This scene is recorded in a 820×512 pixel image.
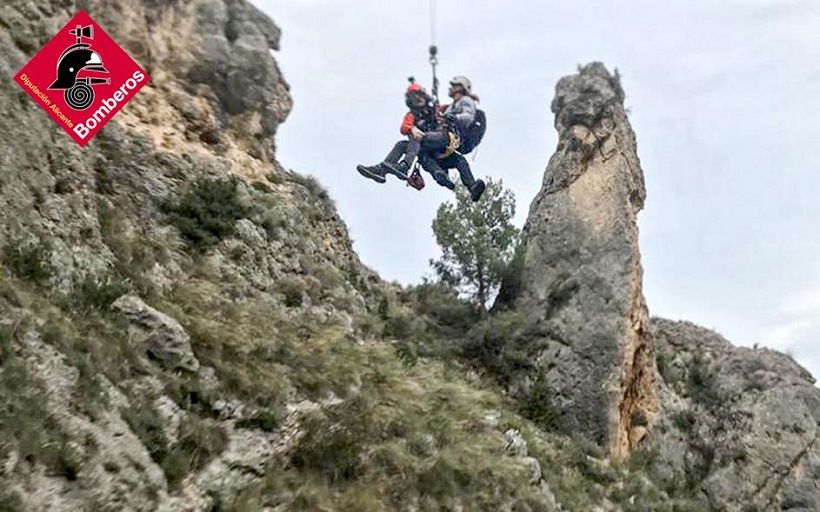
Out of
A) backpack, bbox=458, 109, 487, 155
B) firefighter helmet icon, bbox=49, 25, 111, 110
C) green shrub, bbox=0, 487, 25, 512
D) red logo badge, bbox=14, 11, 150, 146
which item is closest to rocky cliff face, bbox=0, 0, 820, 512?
green shrub, bbox=0, 487, 25, 512

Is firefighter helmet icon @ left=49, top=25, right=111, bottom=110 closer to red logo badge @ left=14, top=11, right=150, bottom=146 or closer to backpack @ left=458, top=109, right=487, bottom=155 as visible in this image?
red logo badge @ left=14, top=11, right=150, bottom=146

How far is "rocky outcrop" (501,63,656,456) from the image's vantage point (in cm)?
2641

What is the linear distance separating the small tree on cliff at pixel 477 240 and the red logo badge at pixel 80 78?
16.0m

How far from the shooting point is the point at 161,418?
38.9 ft

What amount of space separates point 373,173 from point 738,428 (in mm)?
14718

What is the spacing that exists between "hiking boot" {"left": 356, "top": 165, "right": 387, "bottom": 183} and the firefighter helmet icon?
20.8 feet

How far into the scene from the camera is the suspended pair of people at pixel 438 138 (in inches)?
839

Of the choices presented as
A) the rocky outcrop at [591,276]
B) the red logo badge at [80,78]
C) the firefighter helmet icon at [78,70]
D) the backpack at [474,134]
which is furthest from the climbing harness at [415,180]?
the rocky outcrop at [591,276]

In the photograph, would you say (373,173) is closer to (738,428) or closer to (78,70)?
(78,70)

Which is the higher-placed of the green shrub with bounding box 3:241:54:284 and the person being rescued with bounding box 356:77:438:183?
the person being rescued with bounding box 356:77:438:183

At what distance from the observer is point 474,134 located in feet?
73.8

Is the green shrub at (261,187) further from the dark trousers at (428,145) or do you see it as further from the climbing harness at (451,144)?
the climbing harness at (451,144)

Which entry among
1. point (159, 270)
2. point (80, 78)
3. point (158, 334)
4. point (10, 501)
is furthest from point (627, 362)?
point (10, 501)

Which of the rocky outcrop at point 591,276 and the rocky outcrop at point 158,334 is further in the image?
the rocky outcrop at point 591,276
